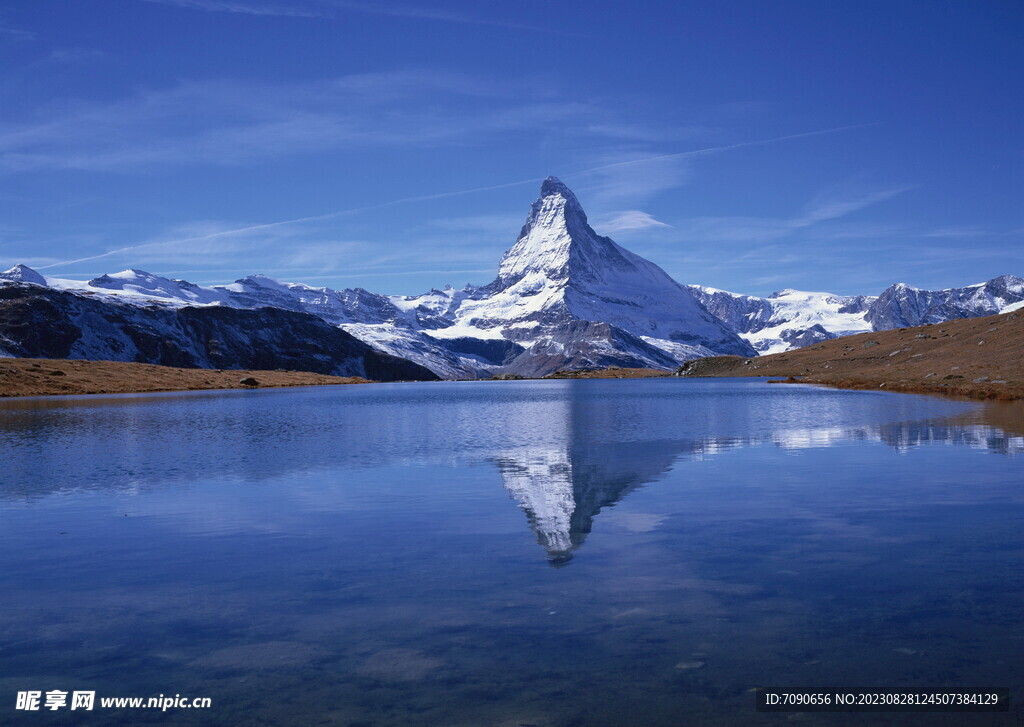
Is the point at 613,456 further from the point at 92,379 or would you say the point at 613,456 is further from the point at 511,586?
the point at 92,379

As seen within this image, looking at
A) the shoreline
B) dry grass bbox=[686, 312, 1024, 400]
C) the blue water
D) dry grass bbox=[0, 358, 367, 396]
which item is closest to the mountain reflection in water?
the blue water

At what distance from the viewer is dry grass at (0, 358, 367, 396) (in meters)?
132

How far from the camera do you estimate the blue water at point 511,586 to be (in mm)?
11539

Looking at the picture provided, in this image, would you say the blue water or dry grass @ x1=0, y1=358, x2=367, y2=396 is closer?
the blue water

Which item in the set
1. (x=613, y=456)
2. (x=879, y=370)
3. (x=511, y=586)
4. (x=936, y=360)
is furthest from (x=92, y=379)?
(x=511, y=586)

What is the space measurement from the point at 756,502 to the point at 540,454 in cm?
1640

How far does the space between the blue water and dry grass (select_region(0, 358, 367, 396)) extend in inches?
4260

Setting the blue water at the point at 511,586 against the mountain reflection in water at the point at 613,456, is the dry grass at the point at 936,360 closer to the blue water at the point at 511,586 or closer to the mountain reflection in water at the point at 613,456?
the mountain reflection in water at the point at 613,456

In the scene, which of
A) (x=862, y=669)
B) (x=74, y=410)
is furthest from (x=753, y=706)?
(x=74, y=410)

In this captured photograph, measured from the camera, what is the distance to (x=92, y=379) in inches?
5871

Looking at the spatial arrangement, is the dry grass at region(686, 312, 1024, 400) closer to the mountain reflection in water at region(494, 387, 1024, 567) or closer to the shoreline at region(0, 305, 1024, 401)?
the shoreline at region(0, 305, 1024, 401)

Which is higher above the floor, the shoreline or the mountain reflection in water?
the shoreline

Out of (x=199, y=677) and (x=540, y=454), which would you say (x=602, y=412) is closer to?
Answer: (x=540, y=454)

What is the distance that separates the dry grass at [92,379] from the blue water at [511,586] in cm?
10821
